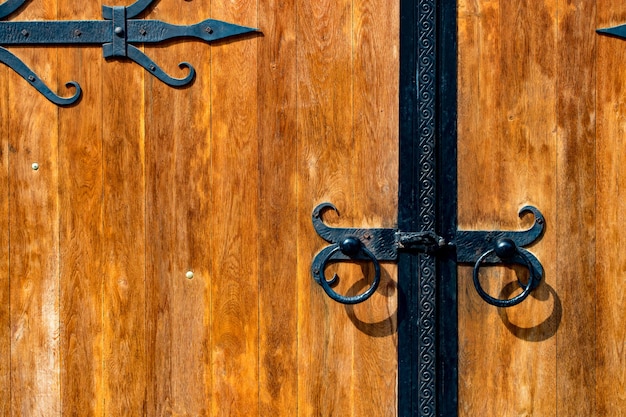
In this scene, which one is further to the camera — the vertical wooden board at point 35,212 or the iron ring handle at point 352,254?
the vertical wooden board at point 35,212

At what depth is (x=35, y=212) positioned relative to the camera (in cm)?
141

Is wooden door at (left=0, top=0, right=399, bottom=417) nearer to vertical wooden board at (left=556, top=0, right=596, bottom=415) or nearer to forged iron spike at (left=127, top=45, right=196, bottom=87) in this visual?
forged iron spike at (left=127, top=45, right=196, bottom=87)

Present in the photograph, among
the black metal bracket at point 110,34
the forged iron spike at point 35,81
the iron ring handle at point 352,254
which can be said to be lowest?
the iron ring handle at point 352,254

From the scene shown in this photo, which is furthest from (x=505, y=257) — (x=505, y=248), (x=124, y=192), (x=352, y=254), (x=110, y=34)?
(x=110, y=34)

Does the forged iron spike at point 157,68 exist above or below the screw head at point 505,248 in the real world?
above

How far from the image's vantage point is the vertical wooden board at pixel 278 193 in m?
1.37

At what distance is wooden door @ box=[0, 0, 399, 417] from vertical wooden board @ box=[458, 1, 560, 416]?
0.15 metres

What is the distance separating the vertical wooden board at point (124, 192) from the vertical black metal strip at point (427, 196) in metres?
0.51

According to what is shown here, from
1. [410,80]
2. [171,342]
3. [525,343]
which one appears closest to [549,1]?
Answer: [410,80]

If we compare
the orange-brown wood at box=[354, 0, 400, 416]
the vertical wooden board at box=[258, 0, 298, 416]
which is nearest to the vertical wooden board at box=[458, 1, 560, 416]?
the orange-brown wood at box=[354, 0, 400, 416]

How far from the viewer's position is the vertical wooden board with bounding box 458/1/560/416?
4.35ft

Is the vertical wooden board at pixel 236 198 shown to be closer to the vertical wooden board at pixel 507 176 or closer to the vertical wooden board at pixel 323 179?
the vertical wooden board at pixel 323 179

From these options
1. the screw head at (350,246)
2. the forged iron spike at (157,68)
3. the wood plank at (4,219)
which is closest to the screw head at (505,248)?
the screw head at (350,246)

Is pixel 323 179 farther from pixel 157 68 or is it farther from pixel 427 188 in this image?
pixel 157 68
